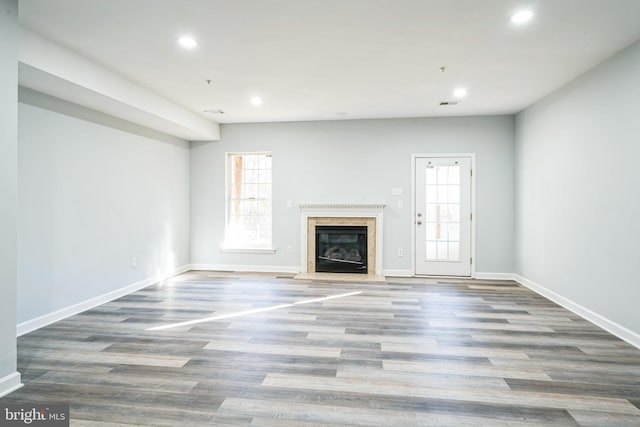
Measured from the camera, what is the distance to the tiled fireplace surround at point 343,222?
20.1ft

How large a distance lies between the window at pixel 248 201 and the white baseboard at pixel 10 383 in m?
4.16

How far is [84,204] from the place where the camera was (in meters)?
4.14

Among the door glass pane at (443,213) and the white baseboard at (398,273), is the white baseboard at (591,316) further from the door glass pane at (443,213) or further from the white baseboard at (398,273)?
the white baseboard at (398,273)

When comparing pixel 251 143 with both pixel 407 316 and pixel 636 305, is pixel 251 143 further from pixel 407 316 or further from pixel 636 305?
pixel 636 305

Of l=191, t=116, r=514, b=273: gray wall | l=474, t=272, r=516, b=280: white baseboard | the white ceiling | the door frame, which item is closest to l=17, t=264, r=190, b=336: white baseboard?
l=191, t=116, r=514, b=273: gray wall

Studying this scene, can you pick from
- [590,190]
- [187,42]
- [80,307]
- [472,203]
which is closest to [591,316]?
[590,190]

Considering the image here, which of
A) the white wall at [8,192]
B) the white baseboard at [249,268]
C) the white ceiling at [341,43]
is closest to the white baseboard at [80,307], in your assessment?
the white baseboard at [249,268]

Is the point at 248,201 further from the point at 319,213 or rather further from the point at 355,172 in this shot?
the point at 355,172

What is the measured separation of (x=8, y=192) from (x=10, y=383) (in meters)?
1.22

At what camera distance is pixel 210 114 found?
572 cm

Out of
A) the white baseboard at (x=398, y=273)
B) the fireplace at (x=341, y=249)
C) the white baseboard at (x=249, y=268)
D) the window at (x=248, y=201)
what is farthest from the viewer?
the window at (x=248, y=201)

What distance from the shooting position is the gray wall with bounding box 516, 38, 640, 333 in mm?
3211

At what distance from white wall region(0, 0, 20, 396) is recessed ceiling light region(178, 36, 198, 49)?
1.08 metres

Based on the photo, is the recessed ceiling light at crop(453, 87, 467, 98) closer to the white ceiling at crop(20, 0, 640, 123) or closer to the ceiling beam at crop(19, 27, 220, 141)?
the white ceiling at crop(20, 0, 640, 123)
